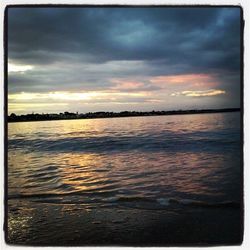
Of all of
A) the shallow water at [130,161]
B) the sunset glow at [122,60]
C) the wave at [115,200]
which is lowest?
the wave at [115,200]

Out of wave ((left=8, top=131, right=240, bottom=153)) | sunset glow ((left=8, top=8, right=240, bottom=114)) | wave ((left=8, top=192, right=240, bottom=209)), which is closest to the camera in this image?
sunset glow ((left=8, top=8, right=240, bottom=114))

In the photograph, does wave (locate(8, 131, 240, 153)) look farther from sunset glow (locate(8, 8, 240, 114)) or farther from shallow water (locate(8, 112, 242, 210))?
sunset glow (locate(8, 8, 240, 114))

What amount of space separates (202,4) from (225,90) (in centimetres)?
62

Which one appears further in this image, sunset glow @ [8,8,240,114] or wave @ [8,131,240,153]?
wave @ [8,131,240,153]

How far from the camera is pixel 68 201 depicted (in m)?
2.58

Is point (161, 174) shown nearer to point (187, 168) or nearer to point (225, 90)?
point (187, 168)

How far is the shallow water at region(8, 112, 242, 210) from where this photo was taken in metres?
2.47

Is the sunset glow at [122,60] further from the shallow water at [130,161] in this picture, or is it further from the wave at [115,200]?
the wave at [115,200]

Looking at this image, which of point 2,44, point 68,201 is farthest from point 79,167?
point 2,44

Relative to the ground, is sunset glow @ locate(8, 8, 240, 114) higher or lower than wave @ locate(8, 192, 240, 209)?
higher

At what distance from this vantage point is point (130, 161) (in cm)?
267

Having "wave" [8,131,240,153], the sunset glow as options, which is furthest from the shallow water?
the sunset glow

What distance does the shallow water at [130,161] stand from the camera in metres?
2.47

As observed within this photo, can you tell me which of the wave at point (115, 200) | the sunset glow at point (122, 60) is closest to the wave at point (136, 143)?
the sunset glow at point (122, 60)
